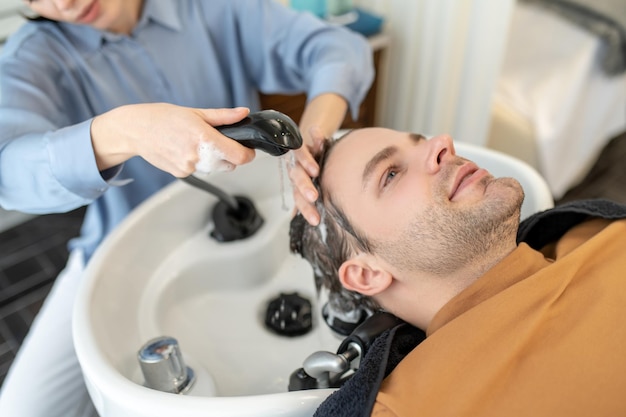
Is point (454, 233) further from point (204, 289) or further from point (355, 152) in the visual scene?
point (204, 289)

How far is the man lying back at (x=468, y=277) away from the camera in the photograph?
2.29ft

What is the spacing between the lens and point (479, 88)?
1704mm

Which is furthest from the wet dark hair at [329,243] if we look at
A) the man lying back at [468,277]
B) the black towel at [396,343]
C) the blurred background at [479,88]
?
the blurred background at [479,88]

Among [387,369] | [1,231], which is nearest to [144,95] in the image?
[387,369]

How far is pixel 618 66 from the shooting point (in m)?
1.91

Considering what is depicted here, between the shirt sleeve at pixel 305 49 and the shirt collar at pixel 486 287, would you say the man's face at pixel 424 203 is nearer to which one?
the shirt collar at pixel 486 287

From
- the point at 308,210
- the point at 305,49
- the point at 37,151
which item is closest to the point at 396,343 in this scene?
the point at 308,210

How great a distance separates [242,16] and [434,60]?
745 millimetres

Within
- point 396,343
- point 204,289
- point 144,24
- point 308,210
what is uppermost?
point 144,24

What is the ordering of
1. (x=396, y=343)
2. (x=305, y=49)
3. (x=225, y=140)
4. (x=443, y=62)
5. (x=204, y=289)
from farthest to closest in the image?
(x=443, y=62) → (x=305, y=49) → (x=204, y=289) → (x=396, y=343) → (x=225, y=140)

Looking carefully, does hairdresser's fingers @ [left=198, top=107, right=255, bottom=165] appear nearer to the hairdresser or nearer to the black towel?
the hairdresser

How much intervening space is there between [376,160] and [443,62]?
0.94 meters

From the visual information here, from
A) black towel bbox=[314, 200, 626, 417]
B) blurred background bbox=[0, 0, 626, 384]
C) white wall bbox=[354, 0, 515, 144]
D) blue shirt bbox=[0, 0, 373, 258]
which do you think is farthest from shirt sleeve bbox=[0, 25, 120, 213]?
white wall bbox=[354, 0, 515, 144]

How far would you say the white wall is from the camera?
1598 millimetres
